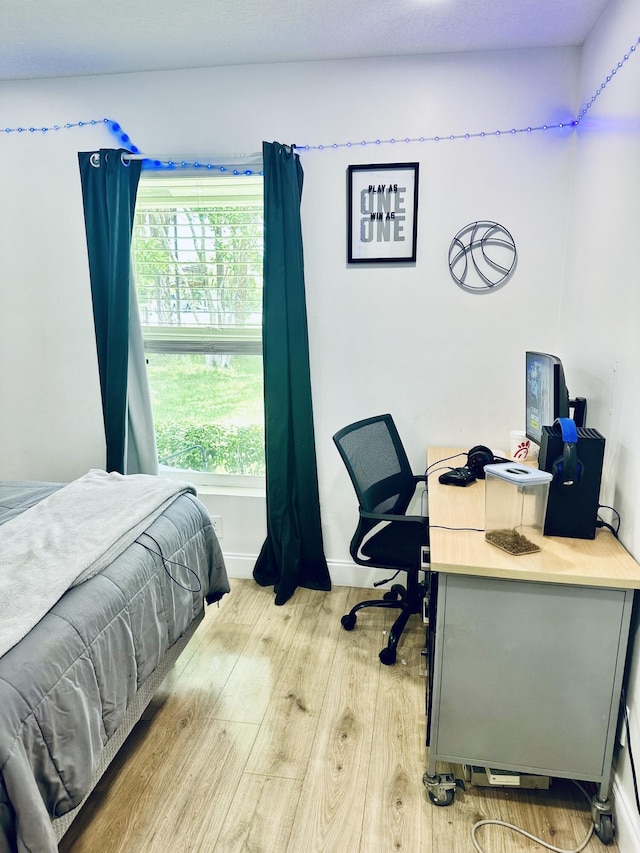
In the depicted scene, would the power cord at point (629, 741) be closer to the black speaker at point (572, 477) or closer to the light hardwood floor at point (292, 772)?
the light hardwood floor at point (292, 772)

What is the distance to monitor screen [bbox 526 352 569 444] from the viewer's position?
1885 mm

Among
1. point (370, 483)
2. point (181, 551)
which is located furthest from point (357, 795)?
point (370, 483)

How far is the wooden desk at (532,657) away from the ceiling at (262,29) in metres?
2.04

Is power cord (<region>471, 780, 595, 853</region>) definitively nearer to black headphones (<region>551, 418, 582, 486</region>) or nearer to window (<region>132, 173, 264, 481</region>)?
black headphones (<region>551, 418, 582, 486</region>)

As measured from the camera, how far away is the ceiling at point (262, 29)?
6.80ft

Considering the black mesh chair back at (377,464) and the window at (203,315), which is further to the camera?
the window at (203,315)

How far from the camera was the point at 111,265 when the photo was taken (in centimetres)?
272

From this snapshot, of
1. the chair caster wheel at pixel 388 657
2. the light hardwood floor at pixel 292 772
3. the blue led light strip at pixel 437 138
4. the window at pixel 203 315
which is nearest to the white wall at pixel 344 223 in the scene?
the blue led light strip at pixel 437 138

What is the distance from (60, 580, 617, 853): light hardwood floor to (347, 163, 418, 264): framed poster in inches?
73.4

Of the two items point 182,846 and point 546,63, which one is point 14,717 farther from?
point 546,63

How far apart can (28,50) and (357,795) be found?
3351 millimetres

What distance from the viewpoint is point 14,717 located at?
1172 mm

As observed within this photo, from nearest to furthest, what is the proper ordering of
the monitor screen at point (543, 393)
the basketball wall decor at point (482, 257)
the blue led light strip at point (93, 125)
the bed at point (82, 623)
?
the bed at point (82, 623)
the monitor screen at point (543, 393)
the basketball wall decor at point (482, 257)
the blue led light strip at point (93, 125)

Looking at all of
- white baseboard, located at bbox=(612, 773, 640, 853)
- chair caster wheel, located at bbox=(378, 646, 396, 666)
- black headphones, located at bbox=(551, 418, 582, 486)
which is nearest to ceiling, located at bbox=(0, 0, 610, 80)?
black headphones, located at bbox=(551, 418, 582, 486)
